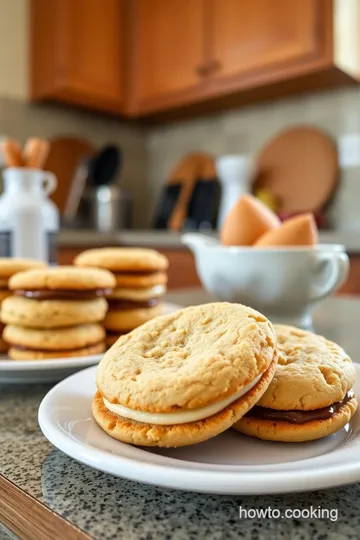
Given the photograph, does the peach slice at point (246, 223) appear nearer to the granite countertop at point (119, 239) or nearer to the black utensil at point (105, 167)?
the granite countertop at point (119, 239)

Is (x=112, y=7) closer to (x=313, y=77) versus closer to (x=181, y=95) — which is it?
(x=181, y=95)

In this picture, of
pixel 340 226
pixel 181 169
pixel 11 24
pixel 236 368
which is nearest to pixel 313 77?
pixel 340 226

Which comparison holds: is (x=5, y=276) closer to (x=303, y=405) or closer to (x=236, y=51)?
(x=303, y=405)

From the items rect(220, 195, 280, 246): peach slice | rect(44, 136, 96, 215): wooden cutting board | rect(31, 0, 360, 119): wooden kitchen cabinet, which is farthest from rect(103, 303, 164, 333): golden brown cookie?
rect(44, 136, 96, 215): wooden cutting board

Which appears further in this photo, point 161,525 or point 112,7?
point 112,7

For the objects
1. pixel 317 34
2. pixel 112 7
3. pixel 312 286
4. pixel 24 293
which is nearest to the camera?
pixel 24 293

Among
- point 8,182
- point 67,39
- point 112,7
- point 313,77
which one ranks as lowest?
point 8,182

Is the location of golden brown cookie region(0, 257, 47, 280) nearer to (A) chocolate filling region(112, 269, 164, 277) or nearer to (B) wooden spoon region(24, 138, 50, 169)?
(A) chocolate filling region(112, 269, 164, 277)
